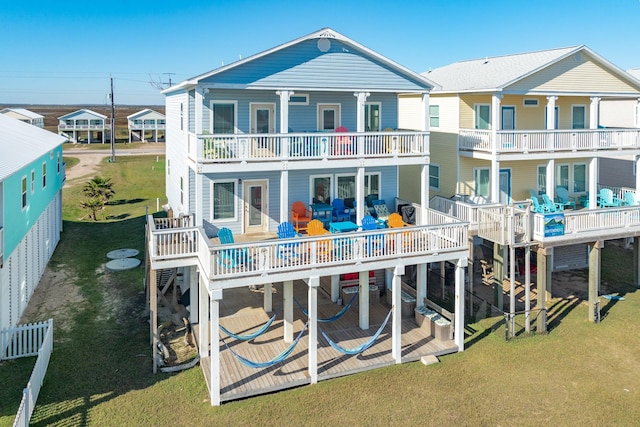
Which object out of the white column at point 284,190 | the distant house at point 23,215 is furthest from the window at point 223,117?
the distant house at point 23,215

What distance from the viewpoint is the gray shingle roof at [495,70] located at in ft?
72.2

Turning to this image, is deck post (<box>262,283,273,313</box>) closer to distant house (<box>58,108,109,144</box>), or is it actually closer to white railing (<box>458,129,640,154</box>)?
white railing (<box>458,129,640,154</box>)

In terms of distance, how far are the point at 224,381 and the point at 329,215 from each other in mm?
7645

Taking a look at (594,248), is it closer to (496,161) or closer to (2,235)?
(496,161)

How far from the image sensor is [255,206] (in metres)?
19.5

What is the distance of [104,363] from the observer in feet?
51.1

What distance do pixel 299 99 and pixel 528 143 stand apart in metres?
9.77

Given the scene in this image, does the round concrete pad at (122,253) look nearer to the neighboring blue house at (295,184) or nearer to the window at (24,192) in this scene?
the neighboring blue house at (295,184)

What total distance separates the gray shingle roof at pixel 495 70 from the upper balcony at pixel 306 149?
403 cm

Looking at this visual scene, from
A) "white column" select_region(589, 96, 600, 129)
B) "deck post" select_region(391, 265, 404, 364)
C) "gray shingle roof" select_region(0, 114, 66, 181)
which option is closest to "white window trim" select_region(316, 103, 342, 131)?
"deck post" select_region(391, 265, 404, 364)

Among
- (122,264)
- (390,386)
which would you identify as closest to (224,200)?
(390,386)

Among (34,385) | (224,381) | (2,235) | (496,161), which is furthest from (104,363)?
(496,161)

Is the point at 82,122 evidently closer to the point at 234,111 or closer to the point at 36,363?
the point at 234,111

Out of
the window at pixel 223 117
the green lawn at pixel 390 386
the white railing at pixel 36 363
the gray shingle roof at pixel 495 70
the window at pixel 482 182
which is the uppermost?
the gray shingle roof at pixel 495 70
